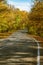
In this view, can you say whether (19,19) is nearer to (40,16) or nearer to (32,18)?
(32,18)

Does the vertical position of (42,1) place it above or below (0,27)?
above

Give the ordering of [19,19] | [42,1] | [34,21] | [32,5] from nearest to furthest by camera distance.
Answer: [42,1], [34,21], [32,5], [19,19]

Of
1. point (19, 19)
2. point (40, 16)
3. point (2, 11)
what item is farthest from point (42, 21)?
point (19, 19)


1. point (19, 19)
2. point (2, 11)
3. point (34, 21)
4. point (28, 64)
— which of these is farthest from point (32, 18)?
point (19, 19)

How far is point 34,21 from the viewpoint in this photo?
6406cm

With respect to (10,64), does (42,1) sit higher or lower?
higher

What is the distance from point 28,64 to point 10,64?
1.01 meters

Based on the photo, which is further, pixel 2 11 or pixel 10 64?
pixel 2 11

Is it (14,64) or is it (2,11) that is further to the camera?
(2,11)

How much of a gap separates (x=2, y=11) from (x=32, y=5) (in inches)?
304

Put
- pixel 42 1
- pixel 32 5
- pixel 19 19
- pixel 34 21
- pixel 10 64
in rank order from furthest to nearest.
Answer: pixel 19 19 < pixel 32 5 < pixel 34 21 < pixel 42 1 < pixel 10 64

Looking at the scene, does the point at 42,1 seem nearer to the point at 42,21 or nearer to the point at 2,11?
the point at 42,21

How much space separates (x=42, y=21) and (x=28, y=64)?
4170cm

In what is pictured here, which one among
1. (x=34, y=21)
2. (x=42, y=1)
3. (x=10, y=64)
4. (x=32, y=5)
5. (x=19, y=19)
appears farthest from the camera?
(x=19, y=19)
